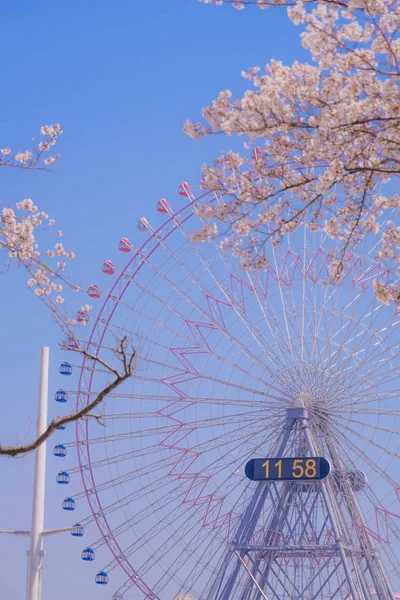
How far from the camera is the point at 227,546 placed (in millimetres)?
26719

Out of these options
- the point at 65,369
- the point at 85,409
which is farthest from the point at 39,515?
the point at 65,369

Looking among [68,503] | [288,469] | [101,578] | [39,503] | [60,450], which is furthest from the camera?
[60,450]

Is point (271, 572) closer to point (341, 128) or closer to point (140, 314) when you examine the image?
point (140, 314)

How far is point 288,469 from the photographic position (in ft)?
82.4

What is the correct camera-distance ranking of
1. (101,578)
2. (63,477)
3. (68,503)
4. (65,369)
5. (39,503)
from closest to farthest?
(39,503) < (101,578) < (68,503) < (63,477) < (65,369)

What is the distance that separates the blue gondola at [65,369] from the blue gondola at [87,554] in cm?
465

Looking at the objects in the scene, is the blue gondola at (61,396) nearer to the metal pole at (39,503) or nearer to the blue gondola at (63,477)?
the blue gondola at (63,477)

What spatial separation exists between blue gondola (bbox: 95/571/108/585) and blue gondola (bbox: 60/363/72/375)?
5.30 meters

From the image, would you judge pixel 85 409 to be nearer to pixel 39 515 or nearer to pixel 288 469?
pixel 39 515

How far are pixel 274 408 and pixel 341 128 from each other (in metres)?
19.0

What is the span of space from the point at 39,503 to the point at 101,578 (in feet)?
37.2

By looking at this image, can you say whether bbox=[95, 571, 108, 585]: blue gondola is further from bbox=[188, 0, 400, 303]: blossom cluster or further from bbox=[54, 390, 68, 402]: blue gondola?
bbox=[188, 0, 400, 303]: blossom cluster

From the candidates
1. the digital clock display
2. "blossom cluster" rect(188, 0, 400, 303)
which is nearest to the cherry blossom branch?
"blossom cluster" rect(188, 0, 400, 303)

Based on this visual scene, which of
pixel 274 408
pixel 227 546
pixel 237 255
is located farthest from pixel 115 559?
pixel 237 255
